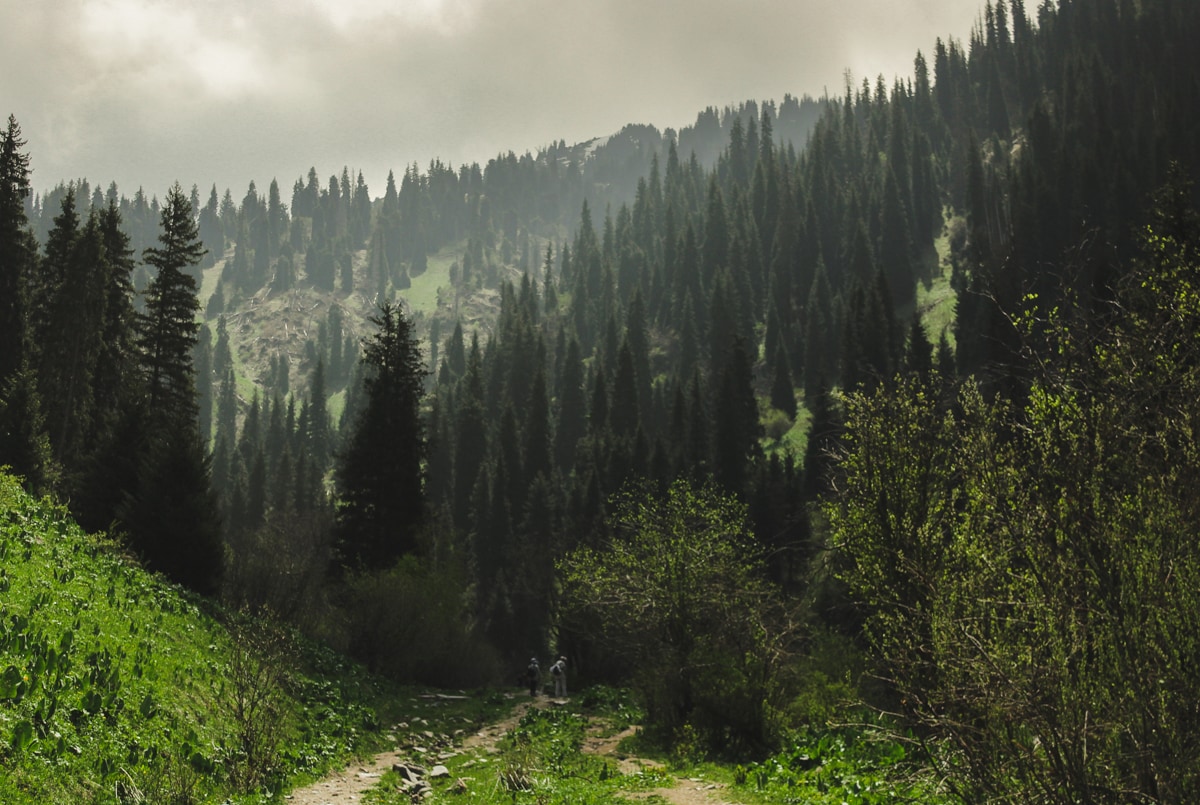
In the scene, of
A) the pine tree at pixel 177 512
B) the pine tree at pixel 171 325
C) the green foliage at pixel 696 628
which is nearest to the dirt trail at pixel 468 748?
the green foliage at pixel 696 628

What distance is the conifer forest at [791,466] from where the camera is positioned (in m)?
8.12

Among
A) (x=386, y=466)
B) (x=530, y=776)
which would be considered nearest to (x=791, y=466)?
(x=386, y=466)

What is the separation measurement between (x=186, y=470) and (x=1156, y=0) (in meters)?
179

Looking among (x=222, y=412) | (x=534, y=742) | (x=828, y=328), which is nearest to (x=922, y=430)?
(x=534, y=742)

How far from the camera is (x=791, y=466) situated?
261 feet

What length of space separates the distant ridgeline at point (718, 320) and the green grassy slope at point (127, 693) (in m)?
9.46

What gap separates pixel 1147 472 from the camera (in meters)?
8.41

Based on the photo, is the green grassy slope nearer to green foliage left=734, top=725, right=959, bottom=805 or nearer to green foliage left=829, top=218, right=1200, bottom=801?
green foliage left=734, top=725, right=959, bottom=805

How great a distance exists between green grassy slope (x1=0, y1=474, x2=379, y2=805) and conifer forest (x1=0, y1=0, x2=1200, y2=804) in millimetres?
1341

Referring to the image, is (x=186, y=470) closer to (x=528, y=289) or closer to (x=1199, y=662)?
(x=1199, y=662)

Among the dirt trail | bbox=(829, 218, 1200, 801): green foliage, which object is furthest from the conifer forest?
the dirt trail

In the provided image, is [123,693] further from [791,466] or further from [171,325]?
[791,466]

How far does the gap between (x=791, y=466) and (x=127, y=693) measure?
233 ft

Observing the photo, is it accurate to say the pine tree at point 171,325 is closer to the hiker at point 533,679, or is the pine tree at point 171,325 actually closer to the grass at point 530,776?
the hiker at point 533,679
